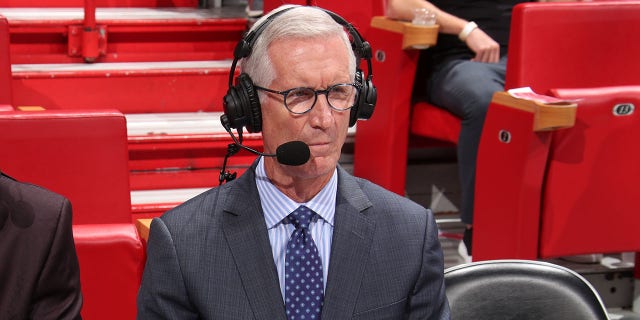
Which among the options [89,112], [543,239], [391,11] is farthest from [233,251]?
[391,11]

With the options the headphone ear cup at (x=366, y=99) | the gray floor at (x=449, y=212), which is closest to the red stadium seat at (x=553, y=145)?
the gray floor at (x=449, y=212)

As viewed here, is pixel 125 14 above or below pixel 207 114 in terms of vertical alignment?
above

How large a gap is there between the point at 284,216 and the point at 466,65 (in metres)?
0.99

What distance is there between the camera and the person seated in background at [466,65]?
66.5 inches

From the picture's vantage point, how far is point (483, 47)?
5.76ft

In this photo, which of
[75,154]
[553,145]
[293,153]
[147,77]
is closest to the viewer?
[293,153]

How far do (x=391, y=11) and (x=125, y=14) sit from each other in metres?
0.61

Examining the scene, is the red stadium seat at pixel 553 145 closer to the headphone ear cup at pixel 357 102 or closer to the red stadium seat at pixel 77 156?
the red stadium seat at pixel 77 156

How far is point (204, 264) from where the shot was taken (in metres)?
0.80

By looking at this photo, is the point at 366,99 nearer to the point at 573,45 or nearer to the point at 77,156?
the point at 77,156

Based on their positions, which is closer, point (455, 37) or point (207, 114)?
point (455, 37)

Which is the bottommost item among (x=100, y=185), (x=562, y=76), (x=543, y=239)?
(x=543, y=239)

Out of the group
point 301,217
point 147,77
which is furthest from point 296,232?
point 147,77

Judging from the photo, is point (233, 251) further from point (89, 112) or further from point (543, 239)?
point (543, 239)
